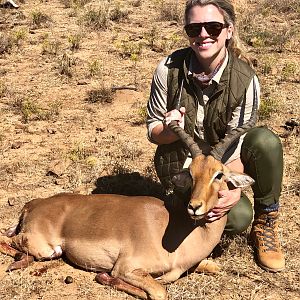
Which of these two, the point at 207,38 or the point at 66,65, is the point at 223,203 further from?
the point at 66,65

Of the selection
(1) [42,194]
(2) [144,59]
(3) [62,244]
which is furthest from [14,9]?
(3) [62,244]

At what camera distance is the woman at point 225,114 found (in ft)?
18.5

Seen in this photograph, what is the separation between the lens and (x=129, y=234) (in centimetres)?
551

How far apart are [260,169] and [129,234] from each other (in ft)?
5.02

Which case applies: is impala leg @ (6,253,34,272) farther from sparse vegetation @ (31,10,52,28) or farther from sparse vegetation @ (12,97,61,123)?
sparse vegetation @ (31,10,52,28)

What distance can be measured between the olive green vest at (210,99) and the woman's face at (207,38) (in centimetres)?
24

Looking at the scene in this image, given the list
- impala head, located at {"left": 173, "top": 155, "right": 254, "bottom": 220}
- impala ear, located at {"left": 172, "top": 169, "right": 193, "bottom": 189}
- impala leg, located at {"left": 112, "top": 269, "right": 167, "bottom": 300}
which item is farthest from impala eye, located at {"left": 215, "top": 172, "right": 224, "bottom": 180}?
impala leg, located at {"left": 112, "top": 269, "right": 167, "bottom": 300}

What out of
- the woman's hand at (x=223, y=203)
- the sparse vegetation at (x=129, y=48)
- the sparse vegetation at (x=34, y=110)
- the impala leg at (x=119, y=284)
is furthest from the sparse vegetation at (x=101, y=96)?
the woman's hand at (x=223, y=203)

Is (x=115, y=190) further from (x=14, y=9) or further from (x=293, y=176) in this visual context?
(x=14, y=9)

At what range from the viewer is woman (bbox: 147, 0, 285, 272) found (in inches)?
222

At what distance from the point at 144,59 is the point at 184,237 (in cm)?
737

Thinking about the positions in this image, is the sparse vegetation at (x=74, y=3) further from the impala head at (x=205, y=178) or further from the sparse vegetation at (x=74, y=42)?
the impala head at (x=205, y=178)

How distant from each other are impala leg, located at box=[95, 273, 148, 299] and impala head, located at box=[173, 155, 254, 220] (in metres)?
1.06

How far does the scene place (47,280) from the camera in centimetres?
564
